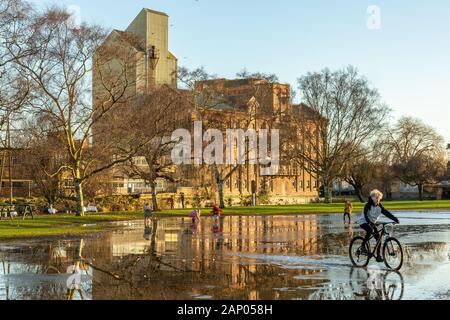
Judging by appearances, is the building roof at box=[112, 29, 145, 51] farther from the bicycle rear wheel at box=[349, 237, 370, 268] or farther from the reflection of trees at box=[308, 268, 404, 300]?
the reflection of trees at box=[308, 268, 404, 300]

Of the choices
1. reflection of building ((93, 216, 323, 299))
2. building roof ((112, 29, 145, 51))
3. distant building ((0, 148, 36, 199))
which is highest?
building roof ((112, 29, 145, 51))

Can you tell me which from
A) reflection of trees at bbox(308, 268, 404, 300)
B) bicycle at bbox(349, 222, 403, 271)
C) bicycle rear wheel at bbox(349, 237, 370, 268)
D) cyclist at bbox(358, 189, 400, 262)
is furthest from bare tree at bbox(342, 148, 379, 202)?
reflection of trees at bbox(308, 268, 404, 300)

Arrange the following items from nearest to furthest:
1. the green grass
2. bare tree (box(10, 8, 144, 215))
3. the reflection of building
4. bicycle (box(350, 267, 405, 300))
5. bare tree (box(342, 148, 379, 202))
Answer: bicycle (box(350, 267, 405, 300)) < the reflection of building < bare tree (box(10, 8, 144, 215)) < the green grass < bare tree (box(342, 148, 379, 202))

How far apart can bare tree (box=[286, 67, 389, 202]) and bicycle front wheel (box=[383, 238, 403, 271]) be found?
2463 inches

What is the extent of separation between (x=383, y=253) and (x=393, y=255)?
302 mm

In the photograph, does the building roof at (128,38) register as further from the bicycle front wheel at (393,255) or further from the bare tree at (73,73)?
the bicycle front wheel at (393,255)

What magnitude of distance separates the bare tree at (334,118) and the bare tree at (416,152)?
29105 mm

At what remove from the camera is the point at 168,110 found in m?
54.8

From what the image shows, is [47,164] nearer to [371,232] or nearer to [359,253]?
[359,253]

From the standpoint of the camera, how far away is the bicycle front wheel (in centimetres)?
1523

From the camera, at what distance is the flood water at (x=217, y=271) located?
1188cm

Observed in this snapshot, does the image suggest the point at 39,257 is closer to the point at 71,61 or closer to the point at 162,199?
the point at 71,61

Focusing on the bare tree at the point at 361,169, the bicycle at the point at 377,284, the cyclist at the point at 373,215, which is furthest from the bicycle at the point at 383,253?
the bare tree at the point at 361,169

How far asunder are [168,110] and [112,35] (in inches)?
542
